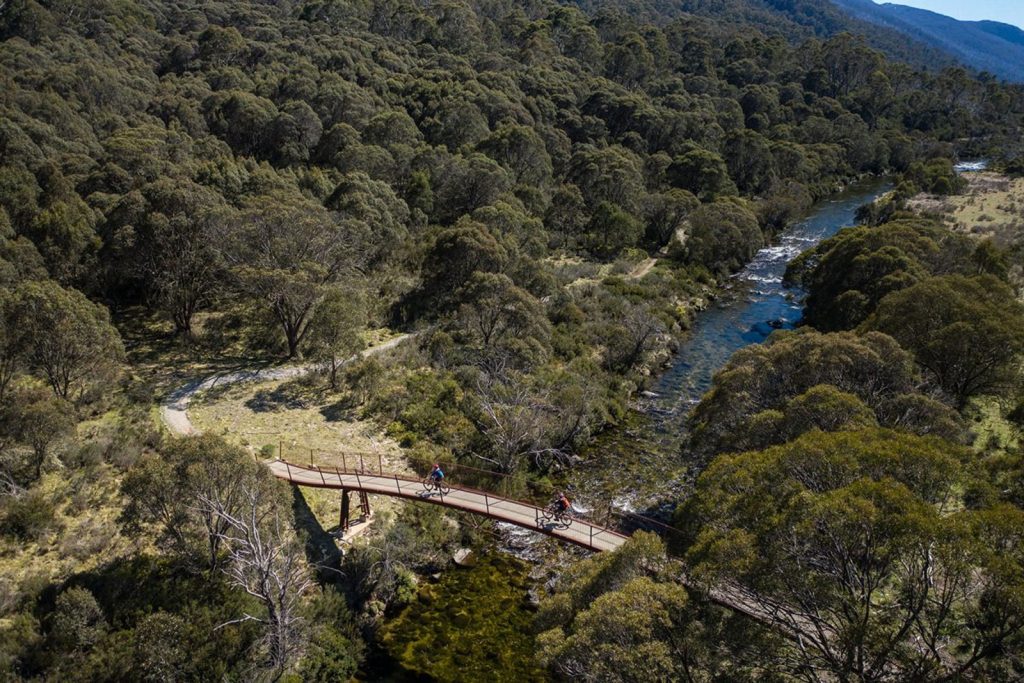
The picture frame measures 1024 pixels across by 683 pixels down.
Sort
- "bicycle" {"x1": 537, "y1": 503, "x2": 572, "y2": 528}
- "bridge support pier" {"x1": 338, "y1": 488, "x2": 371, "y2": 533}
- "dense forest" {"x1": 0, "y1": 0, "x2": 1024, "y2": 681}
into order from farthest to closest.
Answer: "bridge support pier" {"x1": 338, "y1": 488, "x2": 371, "y2": 533} < "bicycle" {"x1": 537, "y1": 503, "x2": 572, "y2": 528} < "dense forest" {"x1": 0, "y1": 0, "x2": 1024, "y2": 681}

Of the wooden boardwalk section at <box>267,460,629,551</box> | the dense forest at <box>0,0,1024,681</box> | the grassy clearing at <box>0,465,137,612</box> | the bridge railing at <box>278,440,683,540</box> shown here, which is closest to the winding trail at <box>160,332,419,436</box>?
the dense forest at <box>0,0,1024,681</box>

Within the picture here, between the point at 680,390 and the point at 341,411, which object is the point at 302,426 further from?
the point at 680,390

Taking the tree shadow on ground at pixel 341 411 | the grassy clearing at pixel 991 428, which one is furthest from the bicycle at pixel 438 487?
the grassy clearing at pixel 991 428

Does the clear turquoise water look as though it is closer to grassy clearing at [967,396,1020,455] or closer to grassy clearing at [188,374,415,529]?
grassy clearing at [967,396,1020,455]

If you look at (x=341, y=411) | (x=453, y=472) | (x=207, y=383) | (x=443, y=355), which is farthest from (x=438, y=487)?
(x=207, y=383)

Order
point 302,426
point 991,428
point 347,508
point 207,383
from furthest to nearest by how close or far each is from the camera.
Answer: point 207,383
point 302,426
point 991,428
point 347,508

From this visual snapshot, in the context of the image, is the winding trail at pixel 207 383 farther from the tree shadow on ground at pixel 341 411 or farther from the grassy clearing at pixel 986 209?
the grassy clearing at pixel 986 209
